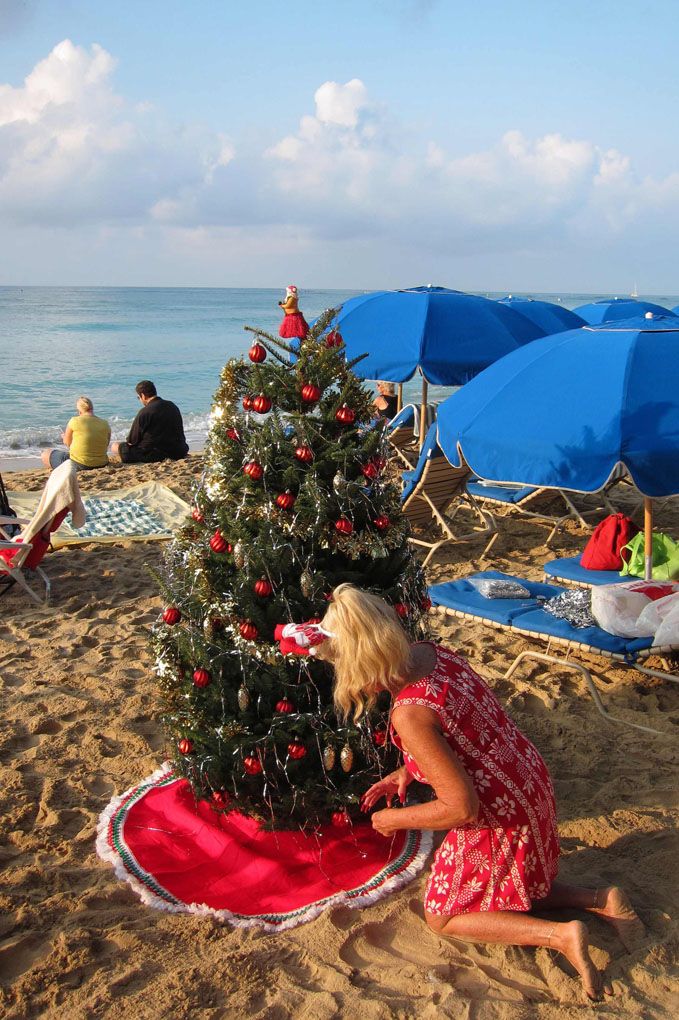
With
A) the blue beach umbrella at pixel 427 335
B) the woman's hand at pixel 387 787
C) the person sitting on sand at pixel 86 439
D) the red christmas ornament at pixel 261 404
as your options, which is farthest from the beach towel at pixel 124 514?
the woman's hand at pixel 387 787

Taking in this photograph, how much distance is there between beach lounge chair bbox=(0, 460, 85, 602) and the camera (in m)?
5.88

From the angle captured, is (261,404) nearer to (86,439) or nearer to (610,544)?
(610,544)

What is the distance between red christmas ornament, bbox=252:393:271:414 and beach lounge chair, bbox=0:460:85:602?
10.6ft

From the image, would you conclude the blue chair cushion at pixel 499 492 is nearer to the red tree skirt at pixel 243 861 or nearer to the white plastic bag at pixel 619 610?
the white plastic bag at pixel 619 610

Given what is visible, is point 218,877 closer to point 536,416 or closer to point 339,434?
point 339,434

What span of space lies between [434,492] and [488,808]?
15.5ft

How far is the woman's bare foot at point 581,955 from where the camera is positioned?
7.69 feet

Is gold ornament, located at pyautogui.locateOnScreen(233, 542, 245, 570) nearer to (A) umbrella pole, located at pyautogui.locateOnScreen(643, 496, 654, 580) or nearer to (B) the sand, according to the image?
(B) the sand

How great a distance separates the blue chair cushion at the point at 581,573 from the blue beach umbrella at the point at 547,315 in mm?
6746

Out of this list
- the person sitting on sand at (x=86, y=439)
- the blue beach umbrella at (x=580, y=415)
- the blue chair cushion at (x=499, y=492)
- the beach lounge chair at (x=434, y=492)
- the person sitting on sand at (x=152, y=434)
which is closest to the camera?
the blue beach umbrella at (x=580, y=415)

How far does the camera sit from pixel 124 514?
318 inches

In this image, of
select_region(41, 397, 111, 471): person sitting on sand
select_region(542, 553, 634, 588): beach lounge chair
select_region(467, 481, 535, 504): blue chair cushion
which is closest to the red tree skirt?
select_region(542, 553, 634, 588): beach lounge chair

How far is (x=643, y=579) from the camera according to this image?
5.06 m

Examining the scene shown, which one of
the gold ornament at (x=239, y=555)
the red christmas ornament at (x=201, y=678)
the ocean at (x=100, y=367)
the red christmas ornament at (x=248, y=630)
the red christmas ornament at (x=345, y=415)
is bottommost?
the ocean at (x=100, y=367)
